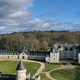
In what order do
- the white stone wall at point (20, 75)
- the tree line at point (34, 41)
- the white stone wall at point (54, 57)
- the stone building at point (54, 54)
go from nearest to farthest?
1. the white stone wall at point (20, 75)
2. the white stone wall at point (54, 57)
3. the stone building at point (54, 54)
4. the tree line at point (34, 41)

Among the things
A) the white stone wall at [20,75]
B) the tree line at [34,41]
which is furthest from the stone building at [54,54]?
the white stone wall at [20,75]

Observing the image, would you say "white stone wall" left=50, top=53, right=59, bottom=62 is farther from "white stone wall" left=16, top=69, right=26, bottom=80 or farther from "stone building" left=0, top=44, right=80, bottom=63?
"white stone wall" left=16, top=69, right=26, bottom=80

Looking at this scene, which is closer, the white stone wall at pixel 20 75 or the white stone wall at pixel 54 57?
the white stone wall at pixel 20 75

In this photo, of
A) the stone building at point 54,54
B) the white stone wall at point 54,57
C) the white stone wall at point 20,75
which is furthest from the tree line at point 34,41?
the white stone wall at point 20,75

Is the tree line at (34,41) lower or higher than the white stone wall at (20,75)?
higher

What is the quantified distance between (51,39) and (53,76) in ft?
232

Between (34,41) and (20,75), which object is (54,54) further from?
(34,41)

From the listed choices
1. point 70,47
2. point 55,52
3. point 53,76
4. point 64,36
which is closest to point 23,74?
point 53,76

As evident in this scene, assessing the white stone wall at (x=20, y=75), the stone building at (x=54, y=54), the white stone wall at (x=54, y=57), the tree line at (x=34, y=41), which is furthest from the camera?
the tree line at (x=34, y=41)

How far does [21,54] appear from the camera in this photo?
191ft

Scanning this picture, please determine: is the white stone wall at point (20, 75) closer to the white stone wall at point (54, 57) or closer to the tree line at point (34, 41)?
the white stone wall at point (54, 57)

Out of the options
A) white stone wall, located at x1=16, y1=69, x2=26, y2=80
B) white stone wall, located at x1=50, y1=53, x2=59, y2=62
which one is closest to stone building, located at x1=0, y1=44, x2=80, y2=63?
white stone wall, located at x1=50, y1=53, x2=59, y2=62

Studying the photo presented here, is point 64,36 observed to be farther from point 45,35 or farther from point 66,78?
point 66,78

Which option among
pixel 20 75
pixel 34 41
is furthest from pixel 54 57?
pixel 34 41
